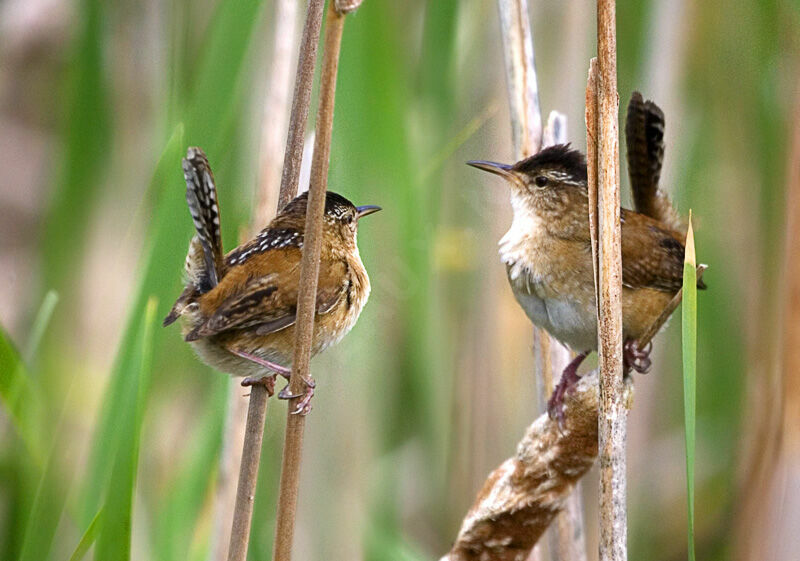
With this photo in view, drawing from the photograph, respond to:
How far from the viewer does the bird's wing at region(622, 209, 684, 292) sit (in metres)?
2.15

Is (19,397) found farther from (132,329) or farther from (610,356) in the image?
(610,356)

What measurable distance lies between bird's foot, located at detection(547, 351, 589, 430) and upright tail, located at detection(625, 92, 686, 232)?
1.39 ft

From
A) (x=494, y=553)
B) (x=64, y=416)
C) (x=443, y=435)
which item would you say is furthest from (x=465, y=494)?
(x=64, y=416)

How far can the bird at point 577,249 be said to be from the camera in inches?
81.4

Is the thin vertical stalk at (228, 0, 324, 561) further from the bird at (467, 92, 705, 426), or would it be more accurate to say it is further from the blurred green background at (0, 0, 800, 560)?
the bird at (467, 92, 705, 426)

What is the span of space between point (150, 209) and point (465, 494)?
1.26m

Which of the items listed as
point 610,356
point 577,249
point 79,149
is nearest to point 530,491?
point 610,356

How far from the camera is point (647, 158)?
2.22 metres

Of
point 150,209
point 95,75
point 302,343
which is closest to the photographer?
point 302,343

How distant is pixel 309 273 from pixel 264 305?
24.1 inches

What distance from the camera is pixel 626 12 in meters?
2.42

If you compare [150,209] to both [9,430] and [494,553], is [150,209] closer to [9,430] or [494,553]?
[9,430]

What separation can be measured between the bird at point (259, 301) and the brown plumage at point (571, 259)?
0.38 meters

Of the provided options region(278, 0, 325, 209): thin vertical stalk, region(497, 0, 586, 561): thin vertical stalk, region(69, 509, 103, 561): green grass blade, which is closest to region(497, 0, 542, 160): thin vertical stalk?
region(497, 0, 586, 561): thin vertical stalk
